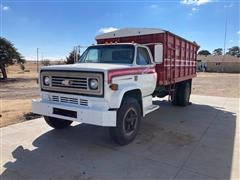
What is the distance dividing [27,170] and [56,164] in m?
0.47

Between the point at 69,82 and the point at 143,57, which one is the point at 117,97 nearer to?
the point at 69,82

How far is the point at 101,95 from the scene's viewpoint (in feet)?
15.2

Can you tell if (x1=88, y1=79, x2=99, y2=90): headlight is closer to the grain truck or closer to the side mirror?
the grain truck

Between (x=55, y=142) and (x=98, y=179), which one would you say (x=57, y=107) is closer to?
(x=55, y=142)

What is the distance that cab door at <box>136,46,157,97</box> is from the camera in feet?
19.1

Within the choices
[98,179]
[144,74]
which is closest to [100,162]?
[98,179]

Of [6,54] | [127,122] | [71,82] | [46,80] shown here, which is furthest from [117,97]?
[6,54]

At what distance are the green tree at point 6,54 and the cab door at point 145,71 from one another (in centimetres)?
2452

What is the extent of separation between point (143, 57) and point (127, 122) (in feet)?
5.75

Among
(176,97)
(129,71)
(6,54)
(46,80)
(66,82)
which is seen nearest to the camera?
(66,82)

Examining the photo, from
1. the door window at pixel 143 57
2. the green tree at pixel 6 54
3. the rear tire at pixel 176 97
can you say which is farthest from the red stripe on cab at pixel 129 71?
the green tree at pixel 6 54

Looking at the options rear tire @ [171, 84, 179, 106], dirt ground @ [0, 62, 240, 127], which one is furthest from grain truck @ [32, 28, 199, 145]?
rear tire @ [171, 84, 179, 106]

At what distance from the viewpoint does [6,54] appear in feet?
89.6

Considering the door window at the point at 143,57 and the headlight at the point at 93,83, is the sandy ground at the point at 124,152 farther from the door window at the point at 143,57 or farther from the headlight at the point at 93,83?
the door window at the point at 143,57
